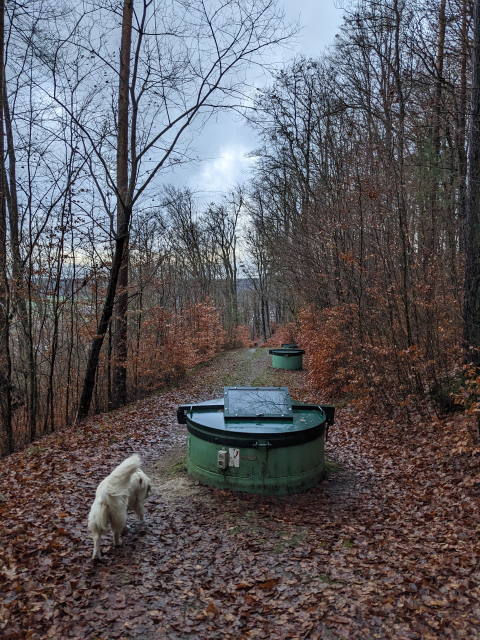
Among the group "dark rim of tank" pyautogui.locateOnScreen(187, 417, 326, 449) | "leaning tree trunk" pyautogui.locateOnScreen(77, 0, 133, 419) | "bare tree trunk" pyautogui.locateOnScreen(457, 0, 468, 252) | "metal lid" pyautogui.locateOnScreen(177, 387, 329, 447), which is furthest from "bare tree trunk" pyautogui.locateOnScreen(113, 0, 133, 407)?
"bare tree trunk" pyautogui.locateOnScreen(457, 0, 468, 252)

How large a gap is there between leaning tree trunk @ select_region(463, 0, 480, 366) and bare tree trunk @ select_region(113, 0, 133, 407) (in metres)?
7.89

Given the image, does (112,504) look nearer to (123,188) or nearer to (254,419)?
(254,419)

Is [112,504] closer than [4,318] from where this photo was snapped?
Yes

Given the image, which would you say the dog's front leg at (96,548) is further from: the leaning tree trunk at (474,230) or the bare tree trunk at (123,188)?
the bare tree trunk at (123,188)

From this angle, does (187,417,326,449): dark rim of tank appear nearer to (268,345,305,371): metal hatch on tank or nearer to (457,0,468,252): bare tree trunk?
(457,0,468,252): bare tree trunk

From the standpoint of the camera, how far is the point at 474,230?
7109mm

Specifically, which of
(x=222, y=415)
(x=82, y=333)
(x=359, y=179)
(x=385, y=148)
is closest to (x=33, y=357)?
(x=82, y=333)

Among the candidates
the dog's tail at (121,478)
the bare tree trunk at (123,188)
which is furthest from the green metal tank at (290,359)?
the dog's tail at (121,478)

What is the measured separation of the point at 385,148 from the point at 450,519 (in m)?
8.05

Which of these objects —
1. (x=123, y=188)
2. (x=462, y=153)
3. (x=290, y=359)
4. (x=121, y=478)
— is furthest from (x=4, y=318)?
(x=290, y=359)

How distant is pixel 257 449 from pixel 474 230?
5052 millimetres

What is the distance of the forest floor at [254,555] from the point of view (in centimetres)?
355

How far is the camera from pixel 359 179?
9867 millimetres

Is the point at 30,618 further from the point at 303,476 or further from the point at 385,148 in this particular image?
the point at 385,148
